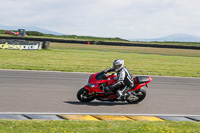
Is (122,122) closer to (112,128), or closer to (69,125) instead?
(112,128)

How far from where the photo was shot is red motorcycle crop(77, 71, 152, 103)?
9344 millimetres

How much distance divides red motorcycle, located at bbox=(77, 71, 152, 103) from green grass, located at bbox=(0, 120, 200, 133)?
261cm

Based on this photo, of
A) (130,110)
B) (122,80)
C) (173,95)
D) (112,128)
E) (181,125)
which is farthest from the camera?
(173,95)

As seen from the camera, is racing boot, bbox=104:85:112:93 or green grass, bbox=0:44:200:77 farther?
green grass, bbox=0:44:200:77

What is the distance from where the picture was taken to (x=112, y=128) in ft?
20.4

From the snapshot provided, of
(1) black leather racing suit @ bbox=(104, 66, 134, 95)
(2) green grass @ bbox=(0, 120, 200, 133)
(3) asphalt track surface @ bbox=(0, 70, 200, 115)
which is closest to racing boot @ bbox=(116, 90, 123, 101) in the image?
(1) black leather racing suit @ bbox=(104, 66, 134, 95)

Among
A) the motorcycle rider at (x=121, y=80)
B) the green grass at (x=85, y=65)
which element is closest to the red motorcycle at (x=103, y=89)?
the motorcycle rider at (x=121, y=80)

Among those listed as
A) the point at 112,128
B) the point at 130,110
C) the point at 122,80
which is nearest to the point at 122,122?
the point at 112,128

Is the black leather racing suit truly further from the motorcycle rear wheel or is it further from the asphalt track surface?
the asphalt track surface

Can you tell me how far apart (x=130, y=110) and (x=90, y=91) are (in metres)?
1.38

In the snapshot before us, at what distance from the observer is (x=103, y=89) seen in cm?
942

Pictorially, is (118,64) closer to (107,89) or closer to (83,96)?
(107,89)

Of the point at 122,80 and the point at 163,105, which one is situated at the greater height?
the point at 122,80

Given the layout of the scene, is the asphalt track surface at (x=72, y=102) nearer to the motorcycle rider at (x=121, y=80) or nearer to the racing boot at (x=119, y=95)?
the racing boot at (x=119, y=95)
